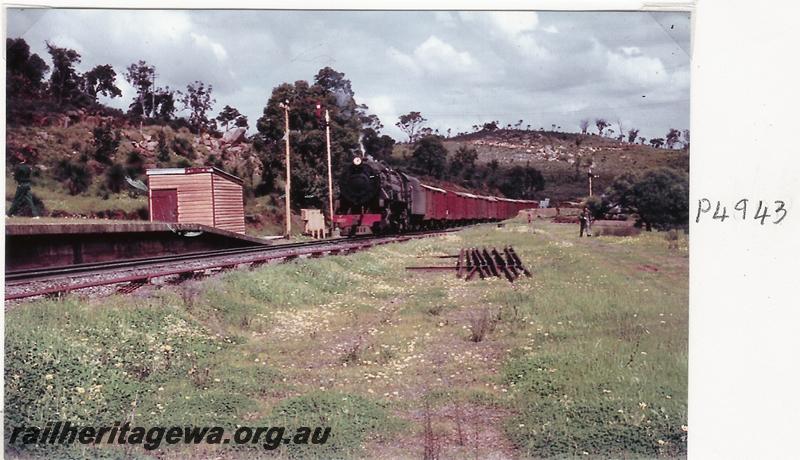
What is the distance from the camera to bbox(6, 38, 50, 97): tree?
365 centimetres

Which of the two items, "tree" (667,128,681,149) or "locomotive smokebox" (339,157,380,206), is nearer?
"tree" (667,128,681,149)

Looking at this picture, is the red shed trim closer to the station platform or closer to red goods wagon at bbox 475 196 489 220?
the station platform

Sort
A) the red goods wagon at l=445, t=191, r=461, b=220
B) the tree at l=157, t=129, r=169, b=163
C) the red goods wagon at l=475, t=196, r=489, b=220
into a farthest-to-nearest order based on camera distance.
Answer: the red goods wagon at l=445, t=191, r=461, b=220 → the red goods wagon at l=475, t=196, r=489, b=220 → the tree at l=157, t=129, r=169, b=163

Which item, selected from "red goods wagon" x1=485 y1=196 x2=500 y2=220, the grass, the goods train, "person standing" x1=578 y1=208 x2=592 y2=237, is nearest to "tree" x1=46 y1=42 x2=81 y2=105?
the grass

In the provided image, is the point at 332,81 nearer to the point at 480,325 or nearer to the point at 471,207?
the point at 471,207

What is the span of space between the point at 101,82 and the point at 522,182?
3.26 meters

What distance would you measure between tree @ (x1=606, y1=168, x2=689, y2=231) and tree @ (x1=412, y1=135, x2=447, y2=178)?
1.34 meters

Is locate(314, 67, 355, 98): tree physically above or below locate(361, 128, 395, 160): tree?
above

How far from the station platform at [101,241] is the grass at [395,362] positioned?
0.41 metres

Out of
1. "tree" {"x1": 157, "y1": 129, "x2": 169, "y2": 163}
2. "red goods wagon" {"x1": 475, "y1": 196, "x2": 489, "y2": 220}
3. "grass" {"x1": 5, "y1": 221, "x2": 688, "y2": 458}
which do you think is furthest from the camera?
"red goods wagon" {"x1": 475, "y1": 196, "x2": 489, "y2": 220}

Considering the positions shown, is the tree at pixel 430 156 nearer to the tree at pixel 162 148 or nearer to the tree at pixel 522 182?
the tree at pixel 522 182

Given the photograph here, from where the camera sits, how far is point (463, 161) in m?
4.13

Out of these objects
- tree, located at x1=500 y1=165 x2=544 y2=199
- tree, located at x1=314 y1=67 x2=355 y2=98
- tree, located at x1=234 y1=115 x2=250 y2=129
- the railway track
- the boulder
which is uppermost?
tree, located at x1=314 y1=67 x2=355 y2=98

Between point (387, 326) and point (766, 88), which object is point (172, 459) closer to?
point (387, 326)
